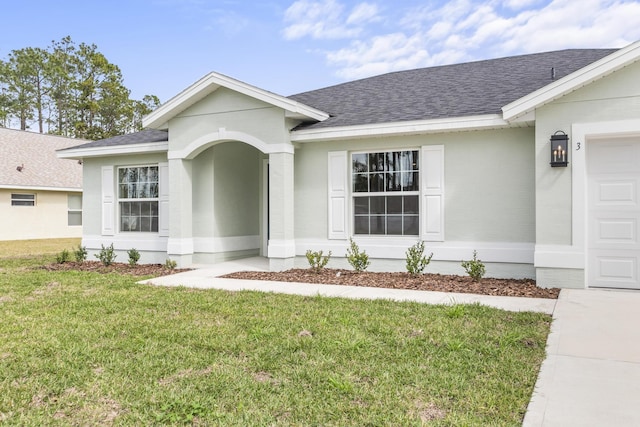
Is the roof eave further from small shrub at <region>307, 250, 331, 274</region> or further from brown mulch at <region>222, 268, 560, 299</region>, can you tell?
small shrub at <region>307, 250, 331, 274</region>

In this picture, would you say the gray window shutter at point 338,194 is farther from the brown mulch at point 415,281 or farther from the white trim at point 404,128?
the brown mulch at point 415,281

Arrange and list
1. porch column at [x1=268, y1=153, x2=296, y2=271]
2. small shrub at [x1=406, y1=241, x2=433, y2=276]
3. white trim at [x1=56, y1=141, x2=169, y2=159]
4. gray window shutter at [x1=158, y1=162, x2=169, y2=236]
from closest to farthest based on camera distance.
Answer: small shrub at [x1=406, y1=241, x2=433, y2=276], porch column at [x1=268, y1=153, x2=296, y2=271], white trim at [x1=56, y1=141, x2=169, y2=159], gray window shutter at [x1=158, y1=162, x2=169, y2=236]

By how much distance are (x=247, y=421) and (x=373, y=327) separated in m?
2.38

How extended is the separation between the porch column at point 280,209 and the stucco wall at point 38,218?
16.8 meters

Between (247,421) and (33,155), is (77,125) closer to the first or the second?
(33,155)

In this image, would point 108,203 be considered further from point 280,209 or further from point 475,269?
point 475,269

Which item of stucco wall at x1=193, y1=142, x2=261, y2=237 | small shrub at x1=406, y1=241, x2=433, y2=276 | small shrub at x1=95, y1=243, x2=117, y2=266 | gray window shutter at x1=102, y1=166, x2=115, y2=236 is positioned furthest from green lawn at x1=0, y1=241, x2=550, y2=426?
gray window shutter at x1=102, y1=166, x2=115, y2=236

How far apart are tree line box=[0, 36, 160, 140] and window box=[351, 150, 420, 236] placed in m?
32.5

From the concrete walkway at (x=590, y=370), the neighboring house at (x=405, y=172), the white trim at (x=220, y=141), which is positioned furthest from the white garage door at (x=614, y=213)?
the white trim at (x=220, y=141)

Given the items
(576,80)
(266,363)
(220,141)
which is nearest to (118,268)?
(220,141)

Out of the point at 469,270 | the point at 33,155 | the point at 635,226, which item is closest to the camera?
the point at 635,226

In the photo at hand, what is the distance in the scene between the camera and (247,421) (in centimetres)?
312

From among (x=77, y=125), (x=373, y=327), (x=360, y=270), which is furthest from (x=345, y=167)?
(x=77, y=125)

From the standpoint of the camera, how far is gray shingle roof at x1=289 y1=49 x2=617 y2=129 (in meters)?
9.15
